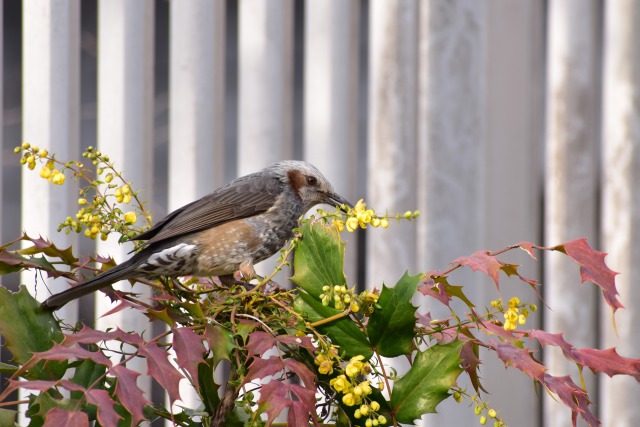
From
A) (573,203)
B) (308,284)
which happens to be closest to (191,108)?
(573,203)

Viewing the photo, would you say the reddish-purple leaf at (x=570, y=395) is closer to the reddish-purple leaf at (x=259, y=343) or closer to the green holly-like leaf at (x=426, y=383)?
the green holly-like leaf at (x=426, y=383)

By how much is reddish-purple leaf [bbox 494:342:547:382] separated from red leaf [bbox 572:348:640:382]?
6 centimetres

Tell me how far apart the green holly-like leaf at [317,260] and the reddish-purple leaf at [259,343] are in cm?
8

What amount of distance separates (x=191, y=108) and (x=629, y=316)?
1.17 meters

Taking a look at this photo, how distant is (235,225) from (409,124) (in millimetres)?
735

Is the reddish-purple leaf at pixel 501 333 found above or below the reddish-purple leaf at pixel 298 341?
below

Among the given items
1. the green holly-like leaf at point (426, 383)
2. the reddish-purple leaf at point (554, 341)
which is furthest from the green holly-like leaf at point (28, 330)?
the reddish-purple leaf at point (554, 341)

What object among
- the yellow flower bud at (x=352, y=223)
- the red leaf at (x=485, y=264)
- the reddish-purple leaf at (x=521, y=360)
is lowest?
the reddish-purple leaf at (x=521, y=360)

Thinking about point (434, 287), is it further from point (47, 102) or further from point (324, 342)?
point (47, 102)

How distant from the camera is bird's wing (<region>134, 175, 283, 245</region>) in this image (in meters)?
1.33

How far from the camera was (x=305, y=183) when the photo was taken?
4.87ft

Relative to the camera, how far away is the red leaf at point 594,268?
86 cm

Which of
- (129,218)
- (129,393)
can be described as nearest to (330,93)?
(129,218)

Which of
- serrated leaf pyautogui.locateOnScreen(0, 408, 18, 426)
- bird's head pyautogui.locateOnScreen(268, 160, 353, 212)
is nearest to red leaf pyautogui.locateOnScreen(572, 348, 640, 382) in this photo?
serrated leaf pyautogui.locateOnScreen(0, 408, 18, 426)
